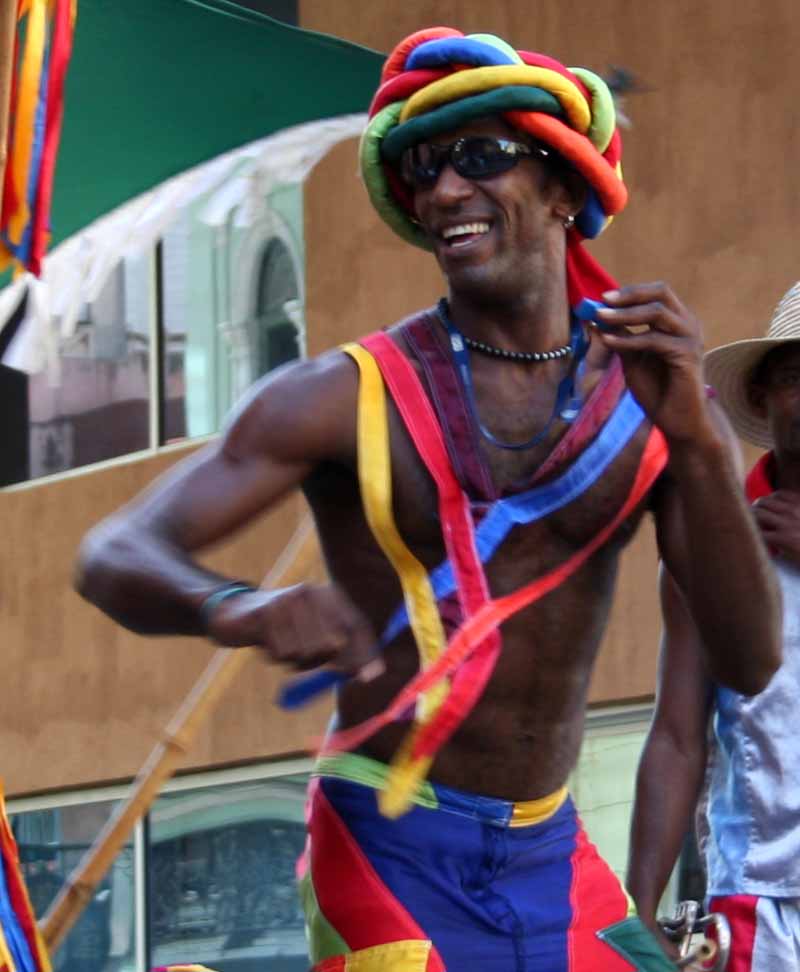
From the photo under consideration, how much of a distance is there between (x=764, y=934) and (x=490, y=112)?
5.19ft

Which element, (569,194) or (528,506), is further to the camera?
(569,194)

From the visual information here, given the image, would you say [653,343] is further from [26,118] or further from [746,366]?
[26,118]

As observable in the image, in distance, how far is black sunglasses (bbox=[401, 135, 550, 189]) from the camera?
3.81m

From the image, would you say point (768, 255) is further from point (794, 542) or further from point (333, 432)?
point (333, 432)

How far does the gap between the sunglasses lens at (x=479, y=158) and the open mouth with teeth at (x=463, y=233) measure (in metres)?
0.08

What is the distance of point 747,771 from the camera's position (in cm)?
437

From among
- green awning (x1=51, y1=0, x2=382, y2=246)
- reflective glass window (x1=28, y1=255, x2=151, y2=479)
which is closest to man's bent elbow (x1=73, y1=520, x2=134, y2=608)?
green awning (x1=51, y1=0, x2=382, y2=246)

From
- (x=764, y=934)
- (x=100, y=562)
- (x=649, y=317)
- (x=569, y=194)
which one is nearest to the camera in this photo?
(x=100, y=562)

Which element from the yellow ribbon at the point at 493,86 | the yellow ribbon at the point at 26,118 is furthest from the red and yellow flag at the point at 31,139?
the yellow ribbon at the point at 493,86

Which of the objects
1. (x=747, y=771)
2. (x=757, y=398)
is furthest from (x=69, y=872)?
(x=747, y=771)

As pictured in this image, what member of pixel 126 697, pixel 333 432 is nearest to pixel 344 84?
pixel 333 432

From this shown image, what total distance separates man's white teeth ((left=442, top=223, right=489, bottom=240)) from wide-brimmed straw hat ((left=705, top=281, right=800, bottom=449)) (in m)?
1.02

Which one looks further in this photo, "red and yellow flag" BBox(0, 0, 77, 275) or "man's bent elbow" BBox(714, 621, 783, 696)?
"red and yellow flag" BBox(0, 0, 77, 275)

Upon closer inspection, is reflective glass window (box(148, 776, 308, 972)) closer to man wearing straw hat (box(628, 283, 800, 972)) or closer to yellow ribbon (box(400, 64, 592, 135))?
man wearing straw hat (box(628, 283, 800, 972))
